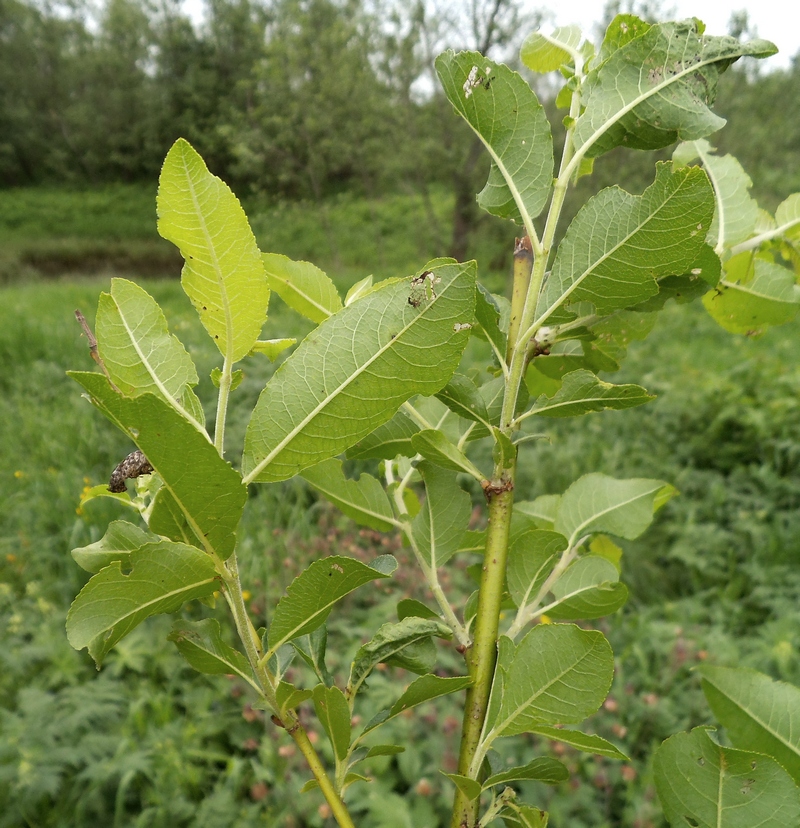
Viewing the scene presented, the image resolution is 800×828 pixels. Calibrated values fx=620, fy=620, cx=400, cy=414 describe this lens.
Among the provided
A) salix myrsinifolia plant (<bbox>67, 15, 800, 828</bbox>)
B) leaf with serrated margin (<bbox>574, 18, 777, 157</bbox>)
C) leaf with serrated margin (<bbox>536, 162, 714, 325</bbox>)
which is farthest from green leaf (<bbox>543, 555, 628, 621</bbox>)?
leaf with serrated margin (<bbox>574, 18, 777, 157</bbox>)

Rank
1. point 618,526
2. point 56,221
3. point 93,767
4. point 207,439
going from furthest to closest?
point 56,221
point 93,767
point 618,526
point 207,439

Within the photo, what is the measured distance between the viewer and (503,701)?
388 mm

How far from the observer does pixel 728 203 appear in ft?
1.75

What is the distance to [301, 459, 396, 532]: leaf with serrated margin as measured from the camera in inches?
20.1

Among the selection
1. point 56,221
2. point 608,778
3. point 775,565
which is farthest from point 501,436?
point 56,221

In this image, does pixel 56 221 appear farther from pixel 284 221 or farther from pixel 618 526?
pixel 618 526

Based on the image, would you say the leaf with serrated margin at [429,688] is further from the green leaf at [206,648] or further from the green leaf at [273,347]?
the green leaf at [273,347]

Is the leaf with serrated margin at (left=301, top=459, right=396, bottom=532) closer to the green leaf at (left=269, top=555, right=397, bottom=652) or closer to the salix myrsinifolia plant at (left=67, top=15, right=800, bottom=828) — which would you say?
the salix myrsinifolia plant at (left=67, top=15, right=800, bottom=828)

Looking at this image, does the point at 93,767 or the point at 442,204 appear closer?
the point at 93,767

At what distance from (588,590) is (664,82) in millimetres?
370

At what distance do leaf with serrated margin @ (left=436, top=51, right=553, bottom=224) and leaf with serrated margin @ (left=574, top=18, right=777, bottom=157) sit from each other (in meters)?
0.03

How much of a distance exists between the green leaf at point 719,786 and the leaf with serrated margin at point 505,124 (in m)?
0.36

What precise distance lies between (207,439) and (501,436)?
193 millimetres

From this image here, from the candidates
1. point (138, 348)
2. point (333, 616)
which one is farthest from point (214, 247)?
point (333, 616)
